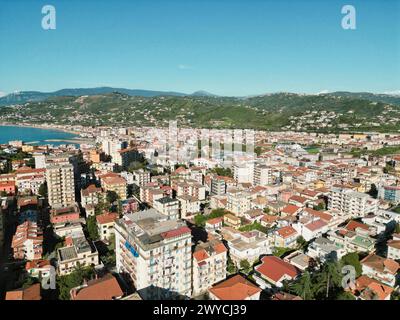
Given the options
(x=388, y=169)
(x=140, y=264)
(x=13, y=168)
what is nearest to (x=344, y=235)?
(x=140, y=264)

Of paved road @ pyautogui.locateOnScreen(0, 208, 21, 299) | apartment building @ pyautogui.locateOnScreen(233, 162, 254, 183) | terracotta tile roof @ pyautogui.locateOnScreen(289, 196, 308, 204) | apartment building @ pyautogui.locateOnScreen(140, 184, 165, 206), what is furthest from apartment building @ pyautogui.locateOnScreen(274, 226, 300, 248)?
paved road @ pyautogui.locateOnScreen(0, 208, 21, 299)

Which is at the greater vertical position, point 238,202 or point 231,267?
point 238,202

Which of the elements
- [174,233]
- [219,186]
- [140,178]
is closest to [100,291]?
[174,233]

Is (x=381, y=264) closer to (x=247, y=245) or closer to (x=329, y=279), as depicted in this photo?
(x=329, y=279)

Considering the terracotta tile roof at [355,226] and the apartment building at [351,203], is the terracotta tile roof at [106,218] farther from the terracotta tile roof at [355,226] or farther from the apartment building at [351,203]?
the apartment building at [351,203]

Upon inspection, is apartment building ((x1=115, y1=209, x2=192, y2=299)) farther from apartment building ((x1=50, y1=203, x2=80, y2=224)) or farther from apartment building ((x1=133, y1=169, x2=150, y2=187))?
apartment building ((x1=133, y1=169, x2=150, y2=187))

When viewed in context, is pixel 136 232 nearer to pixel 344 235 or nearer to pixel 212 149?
pixel 344 235

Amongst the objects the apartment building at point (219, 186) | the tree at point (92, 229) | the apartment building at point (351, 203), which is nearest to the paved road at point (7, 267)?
the tree at point (92, 229)
